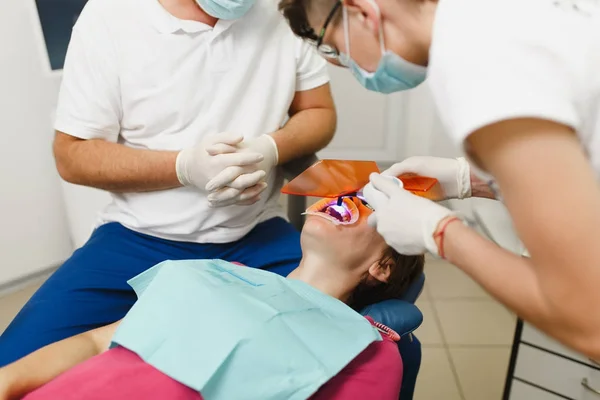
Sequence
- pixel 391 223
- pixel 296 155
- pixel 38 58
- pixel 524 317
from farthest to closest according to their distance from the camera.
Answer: pixel 38 58, pixel 296 155, pixel 391 223, pixel 524 317

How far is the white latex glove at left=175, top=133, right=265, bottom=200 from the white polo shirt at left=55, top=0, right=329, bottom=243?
0.12m

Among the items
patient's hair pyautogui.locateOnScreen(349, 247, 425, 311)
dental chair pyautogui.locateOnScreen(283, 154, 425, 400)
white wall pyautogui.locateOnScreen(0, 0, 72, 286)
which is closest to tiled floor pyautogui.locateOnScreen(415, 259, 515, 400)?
dental chair pyautogui.locateOnScreen(283, 154, 425, 400)

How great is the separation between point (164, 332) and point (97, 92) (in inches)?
29.7

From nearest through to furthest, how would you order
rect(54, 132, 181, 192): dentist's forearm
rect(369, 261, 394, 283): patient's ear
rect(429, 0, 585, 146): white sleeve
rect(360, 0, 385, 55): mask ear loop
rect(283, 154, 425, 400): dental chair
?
rect(429, 0, 585, 146): white sleeve, rect(360, 0, 385, 55): mask ear loop, rect(283, 154, 425, 400): dental chair, rect(369, 261, 394, 283): patient's ear, rect(54, 132, 181, 192): dentist's forearm

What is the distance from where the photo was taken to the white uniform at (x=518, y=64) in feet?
2.31

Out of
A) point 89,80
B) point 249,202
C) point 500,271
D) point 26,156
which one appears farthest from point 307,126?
point 26,156

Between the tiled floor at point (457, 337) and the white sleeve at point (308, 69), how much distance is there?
124 cm

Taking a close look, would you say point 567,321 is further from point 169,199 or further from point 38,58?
point 38,58

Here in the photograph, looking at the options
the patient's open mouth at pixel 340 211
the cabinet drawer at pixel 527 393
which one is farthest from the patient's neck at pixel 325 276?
the cabinet drawer at pixel 527 393

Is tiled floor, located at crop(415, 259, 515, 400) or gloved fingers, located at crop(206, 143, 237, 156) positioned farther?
tiled floor, located at crop(415, 259, 515, 400)

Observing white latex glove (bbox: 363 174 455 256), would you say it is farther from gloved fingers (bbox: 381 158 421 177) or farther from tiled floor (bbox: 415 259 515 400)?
tiled floor (bbox: 415 259 515 400)

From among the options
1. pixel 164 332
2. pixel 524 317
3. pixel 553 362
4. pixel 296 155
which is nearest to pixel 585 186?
pixel 524 317

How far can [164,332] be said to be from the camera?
1177 mm

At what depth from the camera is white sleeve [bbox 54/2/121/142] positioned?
157 cm
